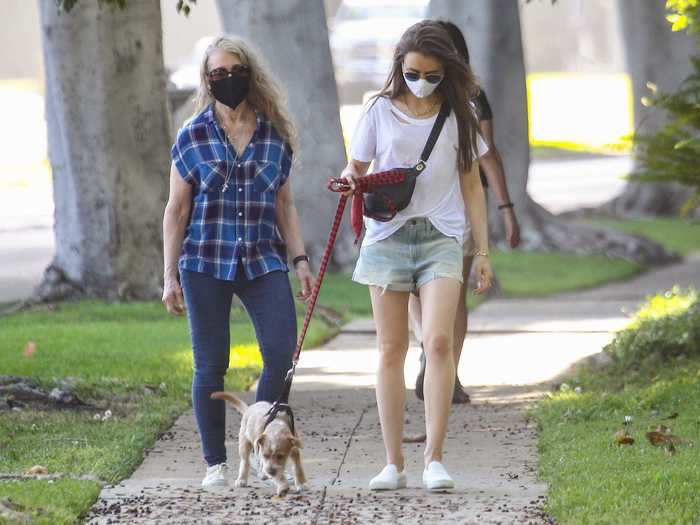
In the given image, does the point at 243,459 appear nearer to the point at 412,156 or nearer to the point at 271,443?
the point at 271,443

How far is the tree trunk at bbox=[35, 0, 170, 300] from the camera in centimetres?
1245

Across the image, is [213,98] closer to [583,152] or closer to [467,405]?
[467,405]

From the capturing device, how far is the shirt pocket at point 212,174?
6.59 meters

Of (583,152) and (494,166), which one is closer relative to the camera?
(494,166)

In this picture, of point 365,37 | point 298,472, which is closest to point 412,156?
point 298,472

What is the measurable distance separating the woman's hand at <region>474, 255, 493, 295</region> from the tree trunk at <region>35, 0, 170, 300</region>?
6.05 m

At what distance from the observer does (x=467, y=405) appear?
895 centimetres

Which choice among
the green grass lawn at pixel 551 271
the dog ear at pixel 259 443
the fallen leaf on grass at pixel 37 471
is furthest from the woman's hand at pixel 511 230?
the green grass lawn at pixel 551 271

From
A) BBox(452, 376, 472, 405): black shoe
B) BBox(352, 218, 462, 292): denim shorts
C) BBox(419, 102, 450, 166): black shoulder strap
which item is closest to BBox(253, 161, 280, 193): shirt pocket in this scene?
BBox(352, 218, 462, 292): denim shorts

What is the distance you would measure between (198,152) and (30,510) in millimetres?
1563

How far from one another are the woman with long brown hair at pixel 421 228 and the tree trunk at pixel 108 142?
19.5ft

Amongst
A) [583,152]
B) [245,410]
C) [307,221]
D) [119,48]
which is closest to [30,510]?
[245,410]

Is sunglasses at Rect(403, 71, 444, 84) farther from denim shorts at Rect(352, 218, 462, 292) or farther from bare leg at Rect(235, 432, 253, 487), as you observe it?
bare leg at Rect(235, 432, 253, 487)

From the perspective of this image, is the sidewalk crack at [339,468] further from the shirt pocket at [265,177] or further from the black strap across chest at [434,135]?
the black strap across chest at [434,135]
